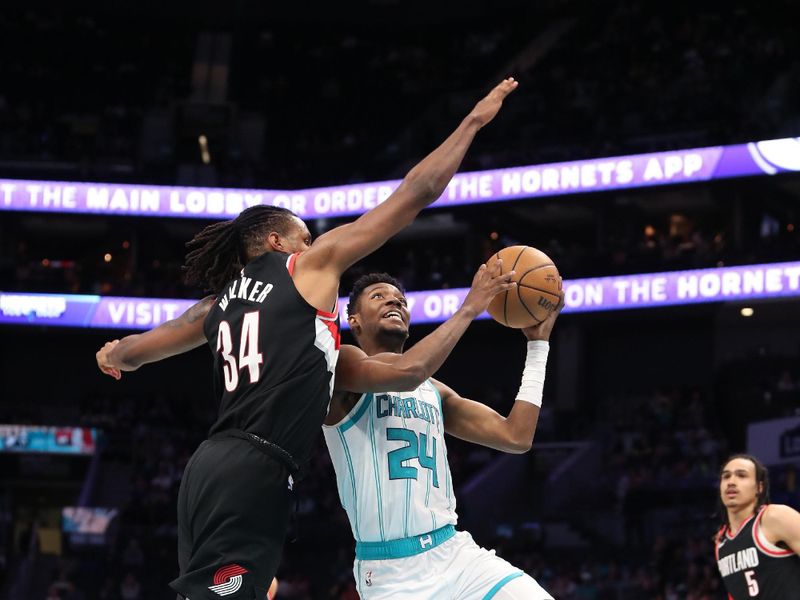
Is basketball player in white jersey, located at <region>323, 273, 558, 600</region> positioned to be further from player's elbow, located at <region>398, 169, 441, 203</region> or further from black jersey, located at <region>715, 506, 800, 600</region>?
black jersey, located at <region>715, 506, 800, 600</region>

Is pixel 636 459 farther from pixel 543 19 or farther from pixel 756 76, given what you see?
pixel 543 19

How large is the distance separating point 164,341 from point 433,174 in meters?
1.33

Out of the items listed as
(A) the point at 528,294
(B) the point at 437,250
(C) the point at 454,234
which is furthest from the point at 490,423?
(B) the point at 437,250

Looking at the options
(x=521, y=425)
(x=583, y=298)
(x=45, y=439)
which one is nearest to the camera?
(x=521, y=425)

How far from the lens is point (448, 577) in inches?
196

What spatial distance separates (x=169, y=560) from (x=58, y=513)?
383 inches

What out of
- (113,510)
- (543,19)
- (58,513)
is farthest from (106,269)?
(543,19)

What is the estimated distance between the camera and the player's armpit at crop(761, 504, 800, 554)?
7.27 m

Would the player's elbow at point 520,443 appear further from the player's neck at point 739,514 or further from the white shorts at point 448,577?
the player's neck at point 739,514

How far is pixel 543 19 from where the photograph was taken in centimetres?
3384

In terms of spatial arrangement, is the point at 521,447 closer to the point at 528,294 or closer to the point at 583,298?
the point at 528,294

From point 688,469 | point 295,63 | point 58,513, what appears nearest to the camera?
point 688,469

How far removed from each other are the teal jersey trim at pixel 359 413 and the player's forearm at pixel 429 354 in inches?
30.7

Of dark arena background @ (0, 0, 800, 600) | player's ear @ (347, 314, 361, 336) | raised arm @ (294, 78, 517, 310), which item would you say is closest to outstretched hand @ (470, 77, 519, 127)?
raised arm @ (294, 78, 517, 310)
